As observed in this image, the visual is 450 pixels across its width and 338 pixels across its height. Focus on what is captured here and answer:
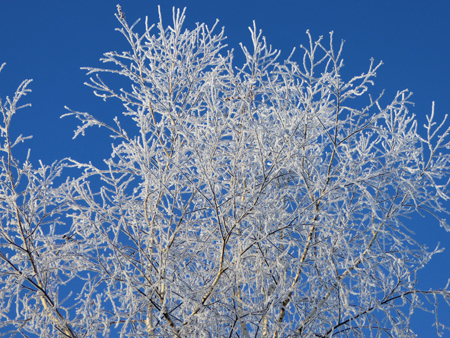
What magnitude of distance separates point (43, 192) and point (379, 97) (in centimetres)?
322

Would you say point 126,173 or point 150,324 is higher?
point 126,173

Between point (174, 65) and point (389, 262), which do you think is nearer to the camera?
point (389, 262)

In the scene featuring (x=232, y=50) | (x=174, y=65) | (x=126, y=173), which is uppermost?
(x=232, y=50)

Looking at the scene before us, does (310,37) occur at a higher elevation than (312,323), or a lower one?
higher

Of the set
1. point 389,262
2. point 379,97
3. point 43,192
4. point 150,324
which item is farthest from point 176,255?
point 379,97

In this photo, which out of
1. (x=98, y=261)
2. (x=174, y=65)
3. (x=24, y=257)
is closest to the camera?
(x=98, y=261)

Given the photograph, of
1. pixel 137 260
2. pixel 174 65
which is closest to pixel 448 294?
pixel 137 260

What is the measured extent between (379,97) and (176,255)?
237cm

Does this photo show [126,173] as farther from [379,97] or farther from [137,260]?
[379,97]

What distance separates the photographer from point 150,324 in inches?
170

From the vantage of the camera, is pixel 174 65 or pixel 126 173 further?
pixel 174 65

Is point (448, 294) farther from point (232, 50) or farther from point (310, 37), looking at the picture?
point (232, 50)

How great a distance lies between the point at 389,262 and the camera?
447cm

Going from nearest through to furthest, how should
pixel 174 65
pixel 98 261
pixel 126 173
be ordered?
pixel 98 261
pixel 126 173
pixel 174 65
